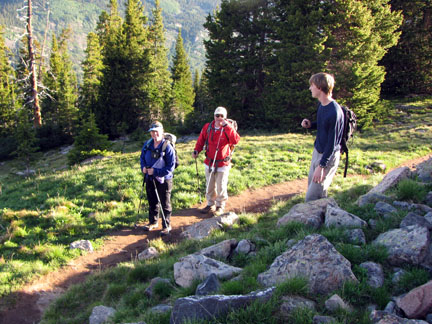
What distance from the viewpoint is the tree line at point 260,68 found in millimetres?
20156

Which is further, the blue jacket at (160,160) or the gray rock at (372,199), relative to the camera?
the blue jacket at (160,160)

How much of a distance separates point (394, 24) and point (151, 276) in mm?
26647

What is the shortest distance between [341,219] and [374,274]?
1408mm

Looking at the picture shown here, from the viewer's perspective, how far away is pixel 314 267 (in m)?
3.61

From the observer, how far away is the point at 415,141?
16.9 metres

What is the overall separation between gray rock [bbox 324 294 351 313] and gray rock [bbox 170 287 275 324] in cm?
58

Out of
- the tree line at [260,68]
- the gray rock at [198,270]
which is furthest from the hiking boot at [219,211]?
the tree line at [260,68]

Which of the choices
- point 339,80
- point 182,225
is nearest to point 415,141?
point 339,80

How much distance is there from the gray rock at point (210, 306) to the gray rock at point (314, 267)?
1.78 feet

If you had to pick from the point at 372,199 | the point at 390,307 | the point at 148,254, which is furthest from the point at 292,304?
the point at 148,254

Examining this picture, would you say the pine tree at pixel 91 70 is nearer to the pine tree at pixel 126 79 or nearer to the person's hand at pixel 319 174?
the pine tree at pixel 126 79

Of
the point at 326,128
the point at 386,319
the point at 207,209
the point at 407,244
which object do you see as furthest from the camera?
the point at 207,209

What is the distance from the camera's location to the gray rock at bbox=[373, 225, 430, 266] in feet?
11.9

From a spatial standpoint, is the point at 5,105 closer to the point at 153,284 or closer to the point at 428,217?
the point at 153,284
